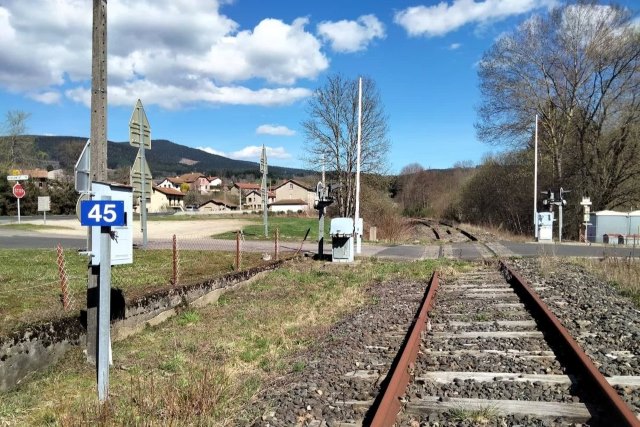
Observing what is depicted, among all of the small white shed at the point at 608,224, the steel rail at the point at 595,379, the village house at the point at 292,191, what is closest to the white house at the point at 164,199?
the village house at the point at 292,191

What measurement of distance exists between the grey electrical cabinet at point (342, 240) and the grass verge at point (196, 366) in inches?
183

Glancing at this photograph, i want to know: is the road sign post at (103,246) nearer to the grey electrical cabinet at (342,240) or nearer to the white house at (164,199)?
the grey electrical cabinet at (342,240)

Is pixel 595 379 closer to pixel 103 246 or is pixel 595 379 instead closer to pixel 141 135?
pixel 103 246

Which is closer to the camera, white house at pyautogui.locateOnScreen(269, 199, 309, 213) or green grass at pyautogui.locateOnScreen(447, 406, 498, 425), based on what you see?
green grass at pyautogui.locateOnScreen(447, 406, 498, 425)

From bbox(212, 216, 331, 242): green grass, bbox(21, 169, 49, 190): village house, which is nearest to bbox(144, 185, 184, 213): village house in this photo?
bbox(21, 169, 49, 190): village house

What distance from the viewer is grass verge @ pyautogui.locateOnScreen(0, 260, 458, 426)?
4406 millimetres

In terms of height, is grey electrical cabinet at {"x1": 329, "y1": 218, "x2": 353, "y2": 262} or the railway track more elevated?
grey electrical cabinet at {"x1": 329, "y1": 218, "x2": 353, "y2": 262}

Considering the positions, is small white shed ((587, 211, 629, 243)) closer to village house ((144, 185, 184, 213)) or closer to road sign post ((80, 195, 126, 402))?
road sign post ((80, 195, 126, 402))

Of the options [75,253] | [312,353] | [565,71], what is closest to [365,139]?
[565,71]

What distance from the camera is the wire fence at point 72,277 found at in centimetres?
704

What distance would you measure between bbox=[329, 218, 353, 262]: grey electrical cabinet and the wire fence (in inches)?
67.4

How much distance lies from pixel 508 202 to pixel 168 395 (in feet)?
156

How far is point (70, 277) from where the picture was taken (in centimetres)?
1039

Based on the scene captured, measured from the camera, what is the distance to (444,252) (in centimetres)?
2042
